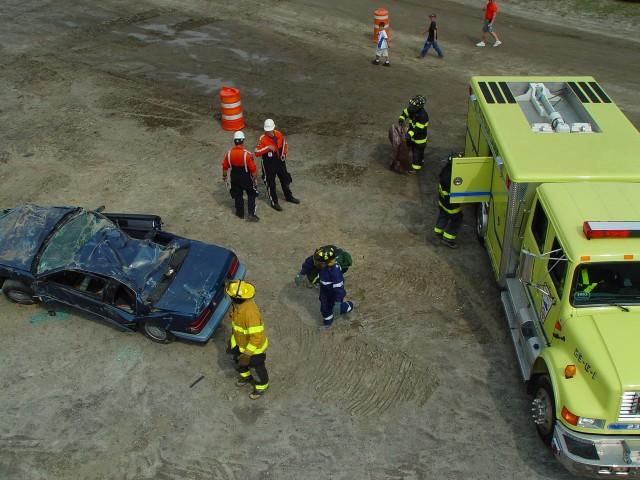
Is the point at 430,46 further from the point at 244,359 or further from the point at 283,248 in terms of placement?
the point at 244,359

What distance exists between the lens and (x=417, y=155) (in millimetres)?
13617

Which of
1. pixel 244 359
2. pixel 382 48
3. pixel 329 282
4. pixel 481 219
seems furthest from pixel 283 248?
pixel 382 48

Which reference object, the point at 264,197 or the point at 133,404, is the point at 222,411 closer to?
the point at 133,404

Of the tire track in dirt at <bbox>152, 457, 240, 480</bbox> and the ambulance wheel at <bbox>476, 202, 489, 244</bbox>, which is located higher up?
the ambulance wheel at <bbox>476, 202, 489, 244</bbox>

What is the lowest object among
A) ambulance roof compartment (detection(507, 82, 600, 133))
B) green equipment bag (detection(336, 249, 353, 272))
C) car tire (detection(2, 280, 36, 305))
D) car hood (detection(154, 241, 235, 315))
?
car tire (detection(2, 280, 36, 305))

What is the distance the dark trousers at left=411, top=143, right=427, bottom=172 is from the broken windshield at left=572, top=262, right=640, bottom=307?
266 inches

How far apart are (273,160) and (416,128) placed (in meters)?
3.34

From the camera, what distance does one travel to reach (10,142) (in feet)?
50.2

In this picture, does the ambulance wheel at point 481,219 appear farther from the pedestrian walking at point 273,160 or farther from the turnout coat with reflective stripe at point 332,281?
the pedestrian walking at point 273,160

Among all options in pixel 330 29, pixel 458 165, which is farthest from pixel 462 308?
pixel 330 29

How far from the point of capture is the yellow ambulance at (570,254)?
6691 millimetres

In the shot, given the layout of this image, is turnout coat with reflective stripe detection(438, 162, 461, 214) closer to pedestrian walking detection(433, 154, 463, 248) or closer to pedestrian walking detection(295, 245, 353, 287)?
pedestrian walking detection(433, 154, 463, 248)

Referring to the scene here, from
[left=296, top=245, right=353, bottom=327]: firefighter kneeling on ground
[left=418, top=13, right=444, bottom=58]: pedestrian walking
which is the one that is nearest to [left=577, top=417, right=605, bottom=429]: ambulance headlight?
[left=296, top=245, right=353, bottom=327]: firefighter kneeling on ground

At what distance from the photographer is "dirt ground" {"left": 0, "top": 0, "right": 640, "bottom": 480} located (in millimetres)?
7879
